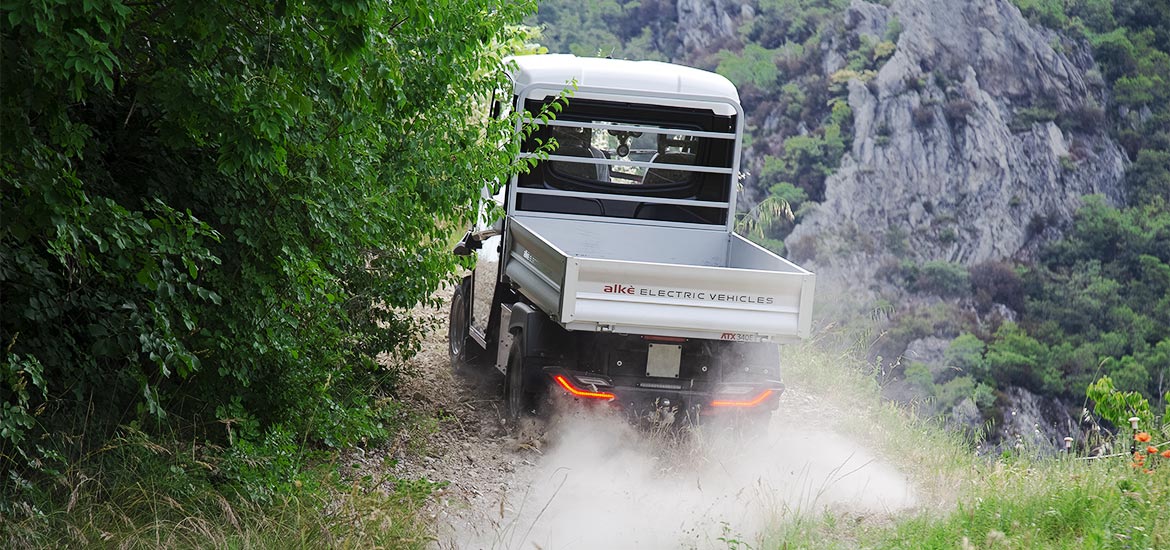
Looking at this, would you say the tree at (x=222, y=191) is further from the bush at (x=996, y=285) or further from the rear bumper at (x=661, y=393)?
the bush at (x=996, y=285)

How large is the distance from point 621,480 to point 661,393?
0.71 metres

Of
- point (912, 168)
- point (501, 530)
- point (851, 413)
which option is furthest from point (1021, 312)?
point (501, 530)

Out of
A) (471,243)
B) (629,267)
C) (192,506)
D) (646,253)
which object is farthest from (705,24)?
(192,506)

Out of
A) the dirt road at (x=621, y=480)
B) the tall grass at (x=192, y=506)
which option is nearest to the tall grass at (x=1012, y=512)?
the dirt road at (x=621, y=480)

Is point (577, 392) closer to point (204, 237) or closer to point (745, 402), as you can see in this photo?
point (745, 402)

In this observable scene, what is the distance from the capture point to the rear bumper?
707 cm

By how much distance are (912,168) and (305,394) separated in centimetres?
4252

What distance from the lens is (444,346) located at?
408 inches

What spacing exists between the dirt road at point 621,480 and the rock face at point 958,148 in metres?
33.8

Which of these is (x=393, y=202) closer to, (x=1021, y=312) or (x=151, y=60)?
(x=151, y=60)

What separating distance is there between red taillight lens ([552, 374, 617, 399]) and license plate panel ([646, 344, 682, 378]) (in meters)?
0.31

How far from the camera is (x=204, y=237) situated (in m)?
5.45

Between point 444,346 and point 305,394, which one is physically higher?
point 305,394

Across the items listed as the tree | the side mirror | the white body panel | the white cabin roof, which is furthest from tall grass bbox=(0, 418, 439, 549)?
the white cabin roof
